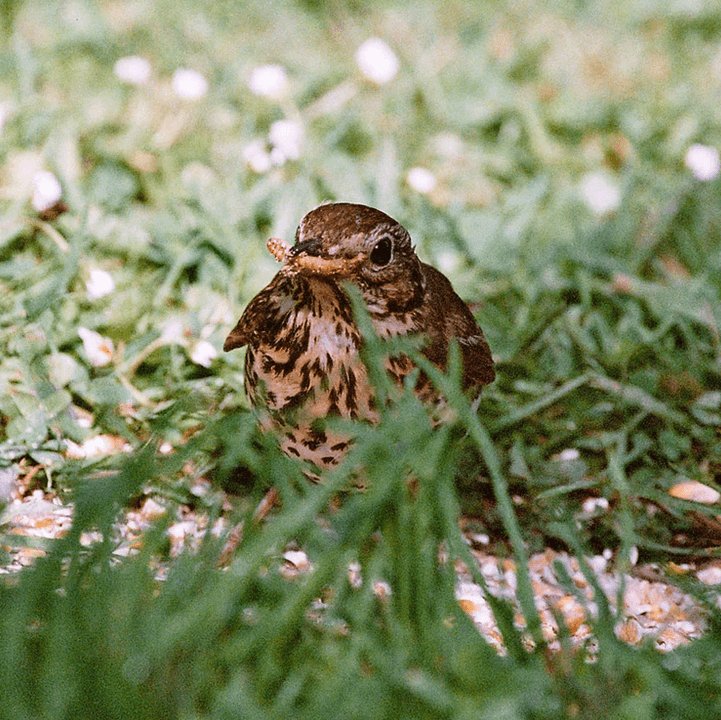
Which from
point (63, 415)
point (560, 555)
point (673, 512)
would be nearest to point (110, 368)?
point (63, 415)

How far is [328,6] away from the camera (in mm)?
6348

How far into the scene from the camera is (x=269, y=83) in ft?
17.2

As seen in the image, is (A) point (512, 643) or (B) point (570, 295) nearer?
(A) point (512, 643)

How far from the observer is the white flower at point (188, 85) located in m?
5.09

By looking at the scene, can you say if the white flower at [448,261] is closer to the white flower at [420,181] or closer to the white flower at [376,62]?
the white flower at [420,181]

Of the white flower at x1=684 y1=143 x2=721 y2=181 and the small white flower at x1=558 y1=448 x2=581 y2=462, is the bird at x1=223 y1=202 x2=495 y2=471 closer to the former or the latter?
the small white flower at x1=558 y1=448 x2=581 y2=462

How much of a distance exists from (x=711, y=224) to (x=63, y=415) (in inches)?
102

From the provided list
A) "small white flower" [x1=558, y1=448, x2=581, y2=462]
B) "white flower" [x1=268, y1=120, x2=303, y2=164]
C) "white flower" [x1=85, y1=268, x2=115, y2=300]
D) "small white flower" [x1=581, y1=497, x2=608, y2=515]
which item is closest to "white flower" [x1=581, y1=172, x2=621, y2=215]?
"white flower" [x1=268, y1=120, x2=303, y2=164]

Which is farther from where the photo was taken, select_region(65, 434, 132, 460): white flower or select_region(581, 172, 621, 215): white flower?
select_region(581, 172, 621, 215): white flower

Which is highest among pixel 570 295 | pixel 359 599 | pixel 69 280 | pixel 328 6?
pixel 328 6

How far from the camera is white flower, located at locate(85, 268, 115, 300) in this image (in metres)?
4.09

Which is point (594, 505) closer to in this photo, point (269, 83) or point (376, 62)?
point (269, 83)

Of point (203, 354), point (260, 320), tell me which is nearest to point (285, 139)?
point (203, 354)

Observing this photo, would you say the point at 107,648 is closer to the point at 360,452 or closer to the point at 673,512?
the point at 360,452
